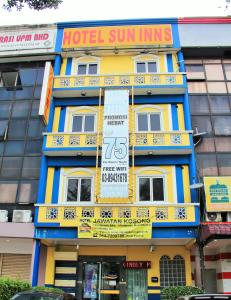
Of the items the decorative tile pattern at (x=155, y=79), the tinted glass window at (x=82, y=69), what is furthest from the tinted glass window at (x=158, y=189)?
the tinted glass window at (x=82, y=69)

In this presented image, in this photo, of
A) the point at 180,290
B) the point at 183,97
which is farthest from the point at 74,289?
the point at 183,97

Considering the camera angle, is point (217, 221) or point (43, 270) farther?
point (43, 270)

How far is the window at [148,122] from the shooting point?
18266mm

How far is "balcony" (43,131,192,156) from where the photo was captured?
16875mm

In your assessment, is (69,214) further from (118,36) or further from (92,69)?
(118,36)

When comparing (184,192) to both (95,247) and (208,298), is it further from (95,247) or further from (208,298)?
(208,298)

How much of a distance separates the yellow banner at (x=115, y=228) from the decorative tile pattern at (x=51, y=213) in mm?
1175

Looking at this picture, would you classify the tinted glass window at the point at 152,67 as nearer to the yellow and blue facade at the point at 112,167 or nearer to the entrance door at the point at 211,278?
the yellow and blue facade at the point at 112,167

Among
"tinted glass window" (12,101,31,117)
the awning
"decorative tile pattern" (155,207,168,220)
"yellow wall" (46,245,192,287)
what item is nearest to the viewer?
the awning

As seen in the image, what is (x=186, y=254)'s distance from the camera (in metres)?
16.6

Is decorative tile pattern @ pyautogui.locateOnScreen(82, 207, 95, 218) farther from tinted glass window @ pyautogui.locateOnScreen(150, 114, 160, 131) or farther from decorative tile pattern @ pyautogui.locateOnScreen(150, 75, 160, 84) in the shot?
decorative tile pattern @ pyautogui.locateOnScreen(150, 75, 160, 84)

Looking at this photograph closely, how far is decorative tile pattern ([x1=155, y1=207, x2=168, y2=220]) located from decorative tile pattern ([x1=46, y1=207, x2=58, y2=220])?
4.47 m

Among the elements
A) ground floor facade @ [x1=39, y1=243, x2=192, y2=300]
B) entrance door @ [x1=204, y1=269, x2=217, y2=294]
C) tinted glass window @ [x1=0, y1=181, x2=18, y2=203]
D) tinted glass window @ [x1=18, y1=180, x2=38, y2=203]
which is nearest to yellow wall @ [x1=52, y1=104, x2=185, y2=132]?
tinted glass window @ [x1=18, y1=180, x2=38, y2=203]

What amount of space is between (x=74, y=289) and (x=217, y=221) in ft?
23.9
